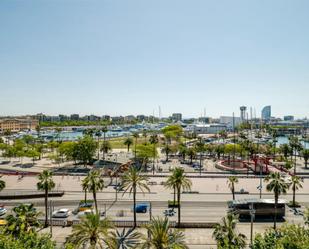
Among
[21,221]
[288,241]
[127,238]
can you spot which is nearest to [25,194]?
[127,238]

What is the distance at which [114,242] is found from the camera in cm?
2545

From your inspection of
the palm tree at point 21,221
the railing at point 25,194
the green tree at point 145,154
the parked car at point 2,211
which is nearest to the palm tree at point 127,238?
the palm tree at point 21,221

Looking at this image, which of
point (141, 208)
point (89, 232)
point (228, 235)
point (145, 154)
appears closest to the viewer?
point (89, 232)

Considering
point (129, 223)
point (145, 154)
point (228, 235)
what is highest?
point (228, 235)

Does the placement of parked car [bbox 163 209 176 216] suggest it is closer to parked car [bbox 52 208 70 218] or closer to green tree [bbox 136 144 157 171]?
parked car [bbox 52 208 70 218]

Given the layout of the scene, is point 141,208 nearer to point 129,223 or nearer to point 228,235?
point 129,223

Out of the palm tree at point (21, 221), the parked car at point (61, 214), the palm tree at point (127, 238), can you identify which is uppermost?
the palm tree at point (21, 221)

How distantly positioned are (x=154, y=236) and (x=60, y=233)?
19.8 meters

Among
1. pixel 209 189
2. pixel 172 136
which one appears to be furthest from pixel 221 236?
pixel 172 136

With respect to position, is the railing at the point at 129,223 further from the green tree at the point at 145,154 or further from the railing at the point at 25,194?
the green tree at the point at 145,154

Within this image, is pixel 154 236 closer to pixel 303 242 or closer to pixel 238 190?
pixel 303 242

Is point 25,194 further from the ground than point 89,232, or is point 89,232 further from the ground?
point 89,232

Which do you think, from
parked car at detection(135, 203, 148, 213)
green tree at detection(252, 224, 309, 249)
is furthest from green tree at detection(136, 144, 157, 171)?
green tree at detection(252, 224, 309, 249)

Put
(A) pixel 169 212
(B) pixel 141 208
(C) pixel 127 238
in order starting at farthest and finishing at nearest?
(B) pixel 141 208 < (A) pixel 169 212 < (C) pixel 127 238
